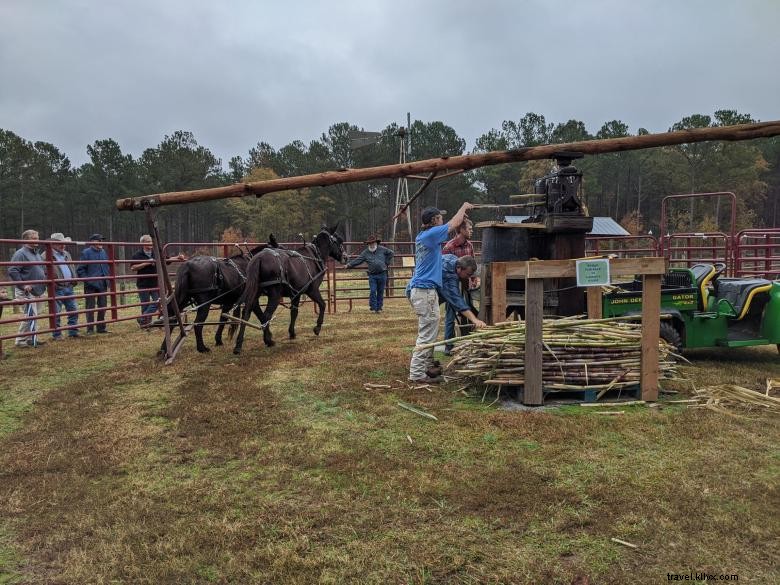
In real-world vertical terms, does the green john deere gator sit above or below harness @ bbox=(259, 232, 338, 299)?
below

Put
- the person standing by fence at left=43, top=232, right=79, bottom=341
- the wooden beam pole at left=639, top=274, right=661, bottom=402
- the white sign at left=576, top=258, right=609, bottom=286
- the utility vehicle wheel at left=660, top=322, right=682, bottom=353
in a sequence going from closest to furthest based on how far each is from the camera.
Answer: the white sign at left=576, top=258, right=609, bottom=286, the wooden beam pole at left=639, top=274, right=661, bottom=402, the utility vehicle wheel at left=660, top=322, right=682, bottom=353, the person standing by fence at left=43, top=232, right=79, bottom=341

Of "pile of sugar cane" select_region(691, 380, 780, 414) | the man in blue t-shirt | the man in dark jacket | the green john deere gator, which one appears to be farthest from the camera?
the man in dark jacket

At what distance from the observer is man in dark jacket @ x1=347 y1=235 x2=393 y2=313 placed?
12.2 meters

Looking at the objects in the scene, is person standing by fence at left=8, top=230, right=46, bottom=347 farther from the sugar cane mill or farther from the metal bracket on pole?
the sugar cane mill

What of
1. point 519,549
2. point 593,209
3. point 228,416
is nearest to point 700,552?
point 519,549

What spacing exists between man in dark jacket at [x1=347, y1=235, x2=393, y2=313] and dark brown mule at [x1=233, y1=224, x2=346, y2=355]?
9.18 ft

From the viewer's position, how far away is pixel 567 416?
4.37 metres

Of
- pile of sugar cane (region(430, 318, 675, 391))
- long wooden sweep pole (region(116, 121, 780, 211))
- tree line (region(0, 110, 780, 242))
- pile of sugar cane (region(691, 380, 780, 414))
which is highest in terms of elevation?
tree line (region(0, 110, 780, 242))

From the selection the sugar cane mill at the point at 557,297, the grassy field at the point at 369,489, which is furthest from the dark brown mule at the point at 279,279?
the grassy field at the point at 369,489

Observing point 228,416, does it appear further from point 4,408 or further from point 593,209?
point 593,209

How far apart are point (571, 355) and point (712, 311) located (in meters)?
2.76

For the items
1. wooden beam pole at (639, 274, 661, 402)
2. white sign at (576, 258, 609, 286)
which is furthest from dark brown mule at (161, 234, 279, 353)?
wooden beam pole at (639, 274, 661, 402)

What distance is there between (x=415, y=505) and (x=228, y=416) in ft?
7.73

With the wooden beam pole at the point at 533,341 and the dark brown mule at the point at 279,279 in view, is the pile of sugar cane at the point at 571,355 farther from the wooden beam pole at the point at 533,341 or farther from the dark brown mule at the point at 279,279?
the dark brown mule at the point at 279,279
